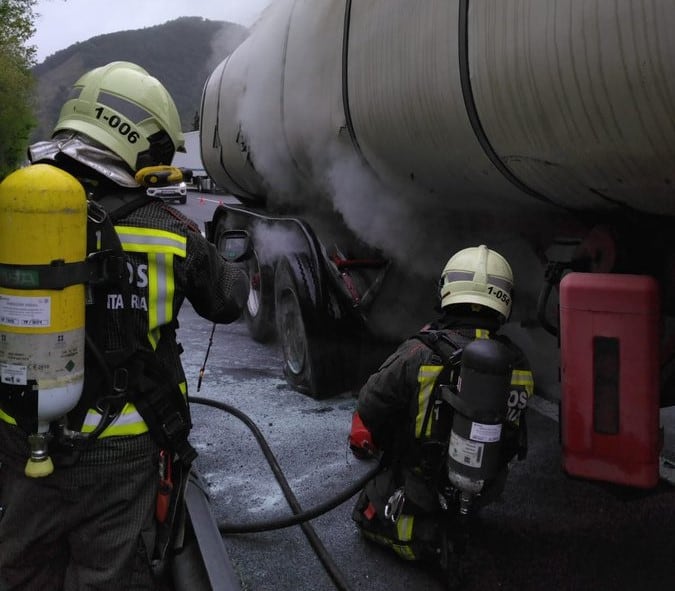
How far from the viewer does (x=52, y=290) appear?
155 cm

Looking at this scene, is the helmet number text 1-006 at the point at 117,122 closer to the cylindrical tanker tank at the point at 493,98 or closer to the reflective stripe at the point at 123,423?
the reflective stripe at the point at 123,423

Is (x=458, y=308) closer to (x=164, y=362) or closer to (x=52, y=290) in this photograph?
(x=164, y=362)

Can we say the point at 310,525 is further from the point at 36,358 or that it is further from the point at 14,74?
the point at 14,74

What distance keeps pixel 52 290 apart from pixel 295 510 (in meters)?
1.77

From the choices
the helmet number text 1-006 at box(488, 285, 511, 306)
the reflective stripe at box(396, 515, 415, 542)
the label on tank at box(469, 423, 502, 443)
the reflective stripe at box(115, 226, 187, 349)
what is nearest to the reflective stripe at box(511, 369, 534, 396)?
the helmet number text 1-006 at box(488, 285, 511, 306)

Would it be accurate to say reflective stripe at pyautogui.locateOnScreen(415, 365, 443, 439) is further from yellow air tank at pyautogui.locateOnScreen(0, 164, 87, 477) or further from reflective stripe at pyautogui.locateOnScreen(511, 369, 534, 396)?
yellow air tank at pyautogui.locateOnScreen(0, 164, 87, 477)

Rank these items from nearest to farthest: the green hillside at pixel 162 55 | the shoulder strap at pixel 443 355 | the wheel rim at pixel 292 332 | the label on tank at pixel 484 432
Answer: the label on tank at pixel 484 432 → the shoulder strap at pixel 443 355 → the wheel rim at pixel 292 332 → the green hillside at pixel 162 55

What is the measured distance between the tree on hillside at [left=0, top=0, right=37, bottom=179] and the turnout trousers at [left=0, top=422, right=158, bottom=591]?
31.7 metres

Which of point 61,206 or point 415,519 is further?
point 415,519

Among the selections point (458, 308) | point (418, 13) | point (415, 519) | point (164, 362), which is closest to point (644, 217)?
point (458, 308)

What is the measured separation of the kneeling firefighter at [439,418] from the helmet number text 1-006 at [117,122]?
4.05 feet

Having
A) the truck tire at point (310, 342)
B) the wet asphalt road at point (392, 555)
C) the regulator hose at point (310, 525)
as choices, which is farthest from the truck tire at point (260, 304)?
the regulator hose at point (310, 525)

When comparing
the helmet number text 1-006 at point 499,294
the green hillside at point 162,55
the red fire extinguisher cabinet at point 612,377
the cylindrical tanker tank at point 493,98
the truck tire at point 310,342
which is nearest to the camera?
the cylindrical tanker tank at point 493,98

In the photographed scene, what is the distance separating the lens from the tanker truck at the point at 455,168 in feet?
6.25
